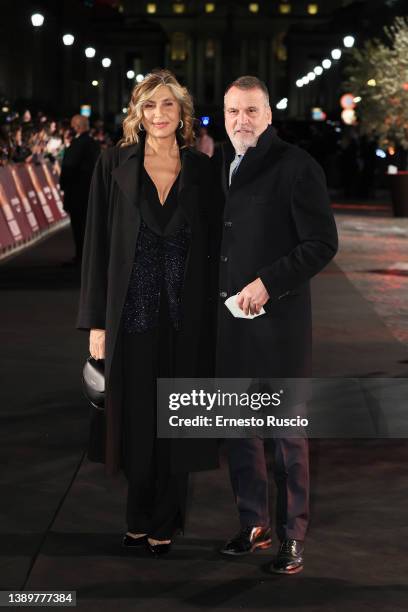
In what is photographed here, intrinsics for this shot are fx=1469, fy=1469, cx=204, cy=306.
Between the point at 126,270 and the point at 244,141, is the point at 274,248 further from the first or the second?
the point at 126,270

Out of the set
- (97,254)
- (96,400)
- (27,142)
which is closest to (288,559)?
(96,400)

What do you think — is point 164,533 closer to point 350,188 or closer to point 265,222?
point 265,222

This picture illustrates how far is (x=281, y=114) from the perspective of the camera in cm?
19212

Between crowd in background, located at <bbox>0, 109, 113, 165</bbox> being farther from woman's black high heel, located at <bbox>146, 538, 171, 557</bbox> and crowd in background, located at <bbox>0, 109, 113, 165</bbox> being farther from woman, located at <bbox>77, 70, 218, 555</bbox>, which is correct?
woman's black high heel, located at <bbox>146, 538, 171, 557</bbox>

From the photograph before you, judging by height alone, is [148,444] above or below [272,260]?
below

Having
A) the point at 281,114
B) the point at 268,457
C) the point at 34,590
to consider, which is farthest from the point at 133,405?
the point at 281,114

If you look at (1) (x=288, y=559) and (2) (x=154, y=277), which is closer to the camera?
(1) (x=288, y=559)

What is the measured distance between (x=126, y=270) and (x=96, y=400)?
554 mm

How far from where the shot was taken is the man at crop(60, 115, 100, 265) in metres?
19.1

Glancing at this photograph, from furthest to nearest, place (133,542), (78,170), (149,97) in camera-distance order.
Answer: (78,170), (133,542), (149,97)

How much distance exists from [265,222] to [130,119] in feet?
2.38

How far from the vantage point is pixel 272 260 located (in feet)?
18.9

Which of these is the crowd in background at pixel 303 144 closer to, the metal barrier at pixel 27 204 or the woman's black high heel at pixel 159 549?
the metal barrier at pixel 27 204
